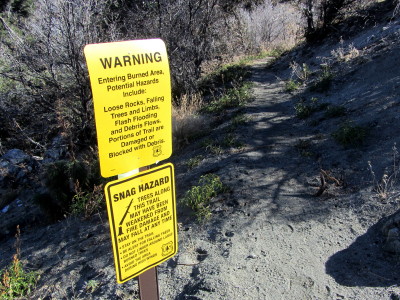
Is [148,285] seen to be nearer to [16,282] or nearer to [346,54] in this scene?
[16,282]

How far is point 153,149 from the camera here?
6.55ft

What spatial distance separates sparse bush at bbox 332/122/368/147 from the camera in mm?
5152

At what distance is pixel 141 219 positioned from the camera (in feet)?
6.59

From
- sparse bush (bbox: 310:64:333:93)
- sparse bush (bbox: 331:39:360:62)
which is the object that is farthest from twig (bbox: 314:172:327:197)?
sparse bush (bbox: 331:39:360:62)

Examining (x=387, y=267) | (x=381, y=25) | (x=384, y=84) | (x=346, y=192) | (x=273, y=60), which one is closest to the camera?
(x=387, y=267)

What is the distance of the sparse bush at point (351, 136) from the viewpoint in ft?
16.9

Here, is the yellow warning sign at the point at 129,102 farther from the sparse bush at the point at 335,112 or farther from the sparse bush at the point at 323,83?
the sparse bush at the point at 323,83

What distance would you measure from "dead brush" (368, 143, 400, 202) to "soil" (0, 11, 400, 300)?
0.03 meters

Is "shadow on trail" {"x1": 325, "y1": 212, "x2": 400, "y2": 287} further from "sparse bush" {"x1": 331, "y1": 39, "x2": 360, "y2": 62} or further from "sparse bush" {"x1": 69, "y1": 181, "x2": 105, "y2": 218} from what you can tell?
"sparse bush" {"x1": 331, "y1": 39, "x2": 360, "y2": 62}

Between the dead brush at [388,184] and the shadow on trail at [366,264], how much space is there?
0.48m

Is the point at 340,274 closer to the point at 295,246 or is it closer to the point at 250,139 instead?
the point at 295,246

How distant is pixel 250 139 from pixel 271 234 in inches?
98.1

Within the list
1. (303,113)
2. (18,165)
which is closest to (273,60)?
(303,113)

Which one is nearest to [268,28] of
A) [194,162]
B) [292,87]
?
[292,87]
